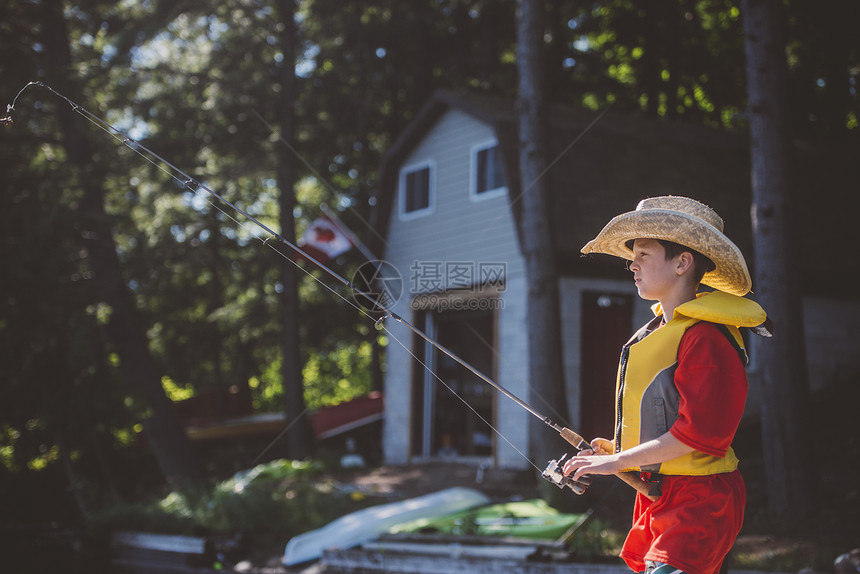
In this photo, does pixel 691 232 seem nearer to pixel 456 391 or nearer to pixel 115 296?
pixel 115 296

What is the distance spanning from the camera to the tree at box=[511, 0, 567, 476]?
9836mm

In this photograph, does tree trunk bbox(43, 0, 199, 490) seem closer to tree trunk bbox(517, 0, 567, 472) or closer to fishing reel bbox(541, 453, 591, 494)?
tree trunk bbox(517, 0, 567, 472)

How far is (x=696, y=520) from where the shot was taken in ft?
8.96

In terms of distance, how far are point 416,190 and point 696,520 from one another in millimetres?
13938

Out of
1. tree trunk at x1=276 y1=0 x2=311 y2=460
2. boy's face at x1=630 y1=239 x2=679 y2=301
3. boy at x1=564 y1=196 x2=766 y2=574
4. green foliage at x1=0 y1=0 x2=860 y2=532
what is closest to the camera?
boy at x1=564 y1=196 x2=766 y2=574

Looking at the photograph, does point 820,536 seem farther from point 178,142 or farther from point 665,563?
point 178,142

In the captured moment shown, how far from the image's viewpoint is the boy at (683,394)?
265 cm

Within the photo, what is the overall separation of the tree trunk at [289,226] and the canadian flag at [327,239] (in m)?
1.12

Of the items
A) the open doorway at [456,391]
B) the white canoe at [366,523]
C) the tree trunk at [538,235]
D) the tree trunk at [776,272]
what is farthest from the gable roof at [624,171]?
the white canoe at [366,523]

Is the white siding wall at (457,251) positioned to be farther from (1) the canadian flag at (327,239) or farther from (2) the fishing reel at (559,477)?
(2) the fishing reel at (559,477)

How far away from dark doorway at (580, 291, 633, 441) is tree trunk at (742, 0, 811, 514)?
504 centimetres

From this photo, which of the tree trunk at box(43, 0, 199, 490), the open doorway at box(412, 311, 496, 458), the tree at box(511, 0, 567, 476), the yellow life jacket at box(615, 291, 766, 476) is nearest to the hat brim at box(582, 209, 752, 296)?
the yellow life jacket at box(615, 291, 766, 476)

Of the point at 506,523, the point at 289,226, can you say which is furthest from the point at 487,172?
the point at 506,523

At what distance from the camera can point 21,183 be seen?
12570 mm
